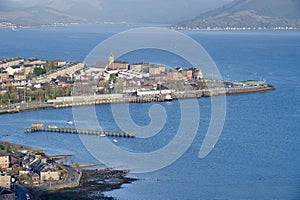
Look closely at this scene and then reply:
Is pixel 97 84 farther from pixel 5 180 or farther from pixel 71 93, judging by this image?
pixel 5 180

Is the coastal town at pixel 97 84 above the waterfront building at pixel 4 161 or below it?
above

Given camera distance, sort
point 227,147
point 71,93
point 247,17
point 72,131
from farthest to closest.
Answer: point 247,17 < point 71,93 < point 72,131 < point 227,147

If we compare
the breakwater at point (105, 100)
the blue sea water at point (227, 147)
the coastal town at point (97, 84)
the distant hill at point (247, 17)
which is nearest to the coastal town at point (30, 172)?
the blue sea water at point (227, 147)

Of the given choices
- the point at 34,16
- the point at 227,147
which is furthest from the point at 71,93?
the point at 34,16

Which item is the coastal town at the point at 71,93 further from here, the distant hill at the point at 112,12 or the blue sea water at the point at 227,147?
the distant hill at the point at 112,12

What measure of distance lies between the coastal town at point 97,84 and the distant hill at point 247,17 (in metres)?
17.9

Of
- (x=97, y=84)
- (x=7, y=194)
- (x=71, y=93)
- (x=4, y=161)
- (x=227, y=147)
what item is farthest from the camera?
(x=97, y=84)

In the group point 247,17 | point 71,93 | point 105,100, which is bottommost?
point 105,100

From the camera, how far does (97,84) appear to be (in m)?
11.1

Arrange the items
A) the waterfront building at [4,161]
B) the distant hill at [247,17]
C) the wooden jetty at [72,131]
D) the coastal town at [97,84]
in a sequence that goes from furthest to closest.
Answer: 1. the distant hill at [247,17]
2. the coastal town at [97,84]
3. the wooden jetty at [72,131]
4. the waterfront building at [4,161]

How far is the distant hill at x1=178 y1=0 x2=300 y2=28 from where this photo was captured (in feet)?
102

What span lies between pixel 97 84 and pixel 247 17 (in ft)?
79.0

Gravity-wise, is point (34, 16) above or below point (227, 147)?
above

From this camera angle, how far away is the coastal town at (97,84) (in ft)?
33.3
